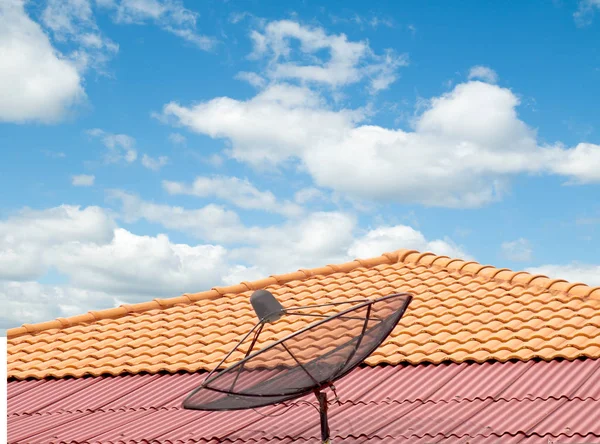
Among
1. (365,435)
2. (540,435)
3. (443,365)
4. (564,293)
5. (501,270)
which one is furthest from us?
(501,270)

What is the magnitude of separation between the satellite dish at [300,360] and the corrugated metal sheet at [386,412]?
142 cm

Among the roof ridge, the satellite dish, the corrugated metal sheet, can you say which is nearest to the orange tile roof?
the roof ridge

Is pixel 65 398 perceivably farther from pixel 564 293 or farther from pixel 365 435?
pixel 564 293

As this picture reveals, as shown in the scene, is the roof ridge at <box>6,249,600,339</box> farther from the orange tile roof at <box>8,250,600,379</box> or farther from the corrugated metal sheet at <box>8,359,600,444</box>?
the corrugated metal sheet at <box>8,359,600,444</box>

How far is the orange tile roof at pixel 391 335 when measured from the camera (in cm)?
1203

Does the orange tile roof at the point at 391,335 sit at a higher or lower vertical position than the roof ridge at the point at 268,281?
lower

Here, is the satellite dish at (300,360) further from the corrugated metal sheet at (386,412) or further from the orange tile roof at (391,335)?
the orange tile roof at (391,335)

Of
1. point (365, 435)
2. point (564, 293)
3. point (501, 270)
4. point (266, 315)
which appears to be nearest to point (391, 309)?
point (266, 315)

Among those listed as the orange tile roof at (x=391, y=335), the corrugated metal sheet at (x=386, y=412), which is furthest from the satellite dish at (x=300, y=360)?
the orange tile roof at (x=391, y=335)

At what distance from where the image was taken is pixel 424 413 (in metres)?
10.1

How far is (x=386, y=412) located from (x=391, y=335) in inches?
108

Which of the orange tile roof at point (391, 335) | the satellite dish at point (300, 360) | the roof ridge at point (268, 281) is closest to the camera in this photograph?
the satellite dish at point (300, 360)

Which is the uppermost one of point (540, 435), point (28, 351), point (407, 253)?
point (407, 253)

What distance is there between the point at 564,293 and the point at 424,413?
16.4ft
